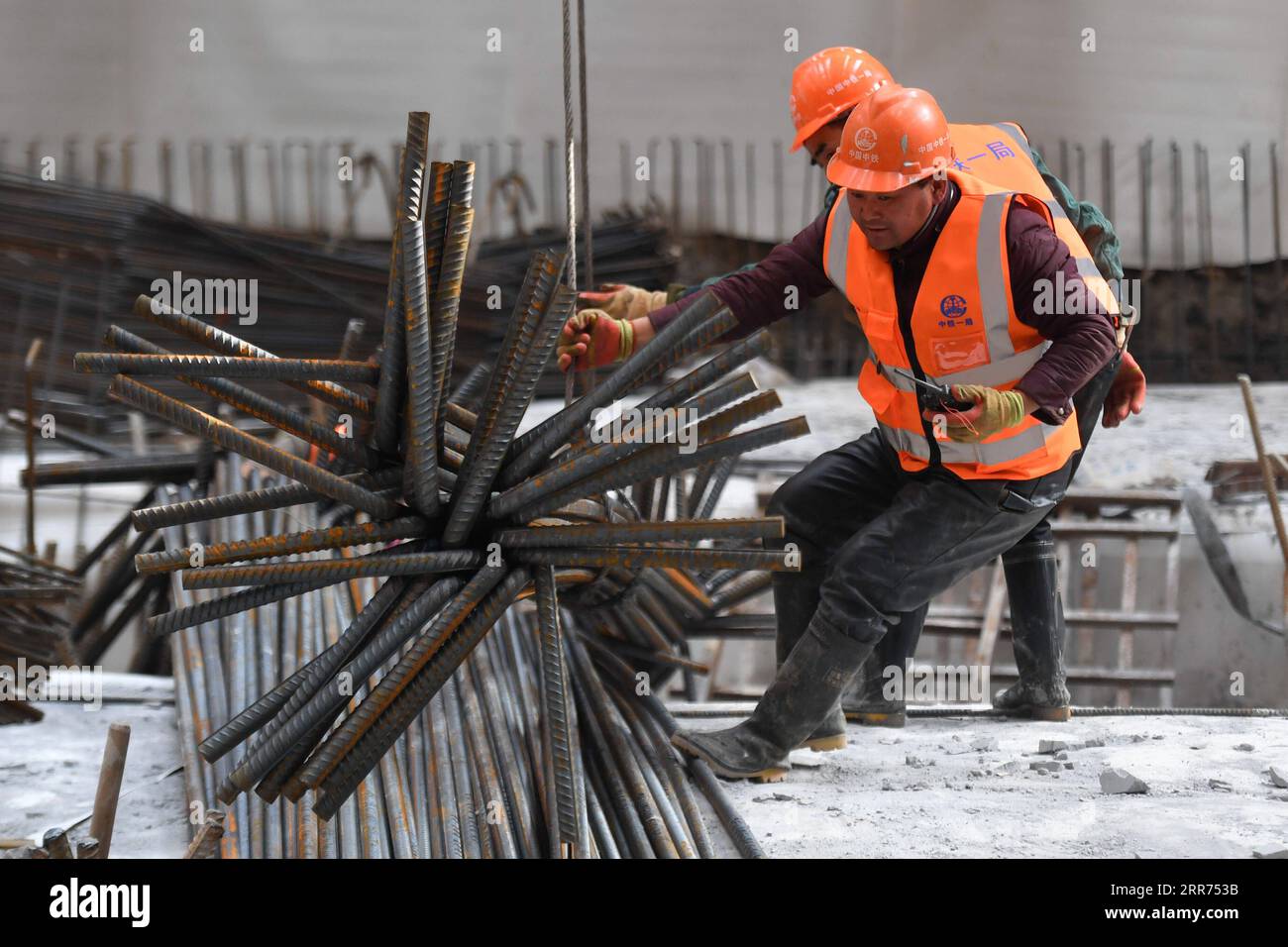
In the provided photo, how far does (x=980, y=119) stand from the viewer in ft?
31.4

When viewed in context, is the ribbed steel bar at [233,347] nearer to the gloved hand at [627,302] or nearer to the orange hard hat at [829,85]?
the gloved hand at [627,302]

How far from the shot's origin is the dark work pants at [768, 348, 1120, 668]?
3604mm

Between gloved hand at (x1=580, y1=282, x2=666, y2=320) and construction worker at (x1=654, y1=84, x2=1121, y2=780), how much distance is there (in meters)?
0.43

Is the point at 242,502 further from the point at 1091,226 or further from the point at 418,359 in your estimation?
the point at 1091,226

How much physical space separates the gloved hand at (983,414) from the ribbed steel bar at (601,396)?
60 centimetres

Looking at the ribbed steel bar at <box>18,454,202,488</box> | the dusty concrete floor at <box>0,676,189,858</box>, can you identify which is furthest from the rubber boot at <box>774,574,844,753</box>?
the ribbed steel bar at <box>18,454,202,488</box>

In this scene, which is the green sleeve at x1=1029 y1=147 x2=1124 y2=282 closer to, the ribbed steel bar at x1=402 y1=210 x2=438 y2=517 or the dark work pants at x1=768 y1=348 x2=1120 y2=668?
the dark work pants at x1=768 y1=348 x2=1120 y2=668

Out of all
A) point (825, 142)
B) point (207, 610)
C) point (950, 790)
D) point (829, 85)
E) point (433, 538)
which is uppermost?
point (829, 85)

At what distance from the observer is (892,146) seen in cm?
329

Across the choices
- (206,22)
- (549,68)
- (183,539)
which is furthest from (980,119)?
(183,539)

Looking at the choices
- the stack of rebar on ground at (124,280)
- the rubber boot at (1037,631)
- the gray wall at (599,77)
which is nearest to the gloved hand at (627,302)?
the rubber boot at (1037,631)

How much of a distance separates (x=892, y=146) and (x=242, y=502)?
1.74m

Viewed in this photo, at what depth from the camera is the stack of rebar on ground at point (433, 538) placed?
2.99 metres

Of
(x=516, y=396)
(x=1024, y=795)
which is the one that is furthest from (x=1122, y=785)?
(x=516, y=396)
